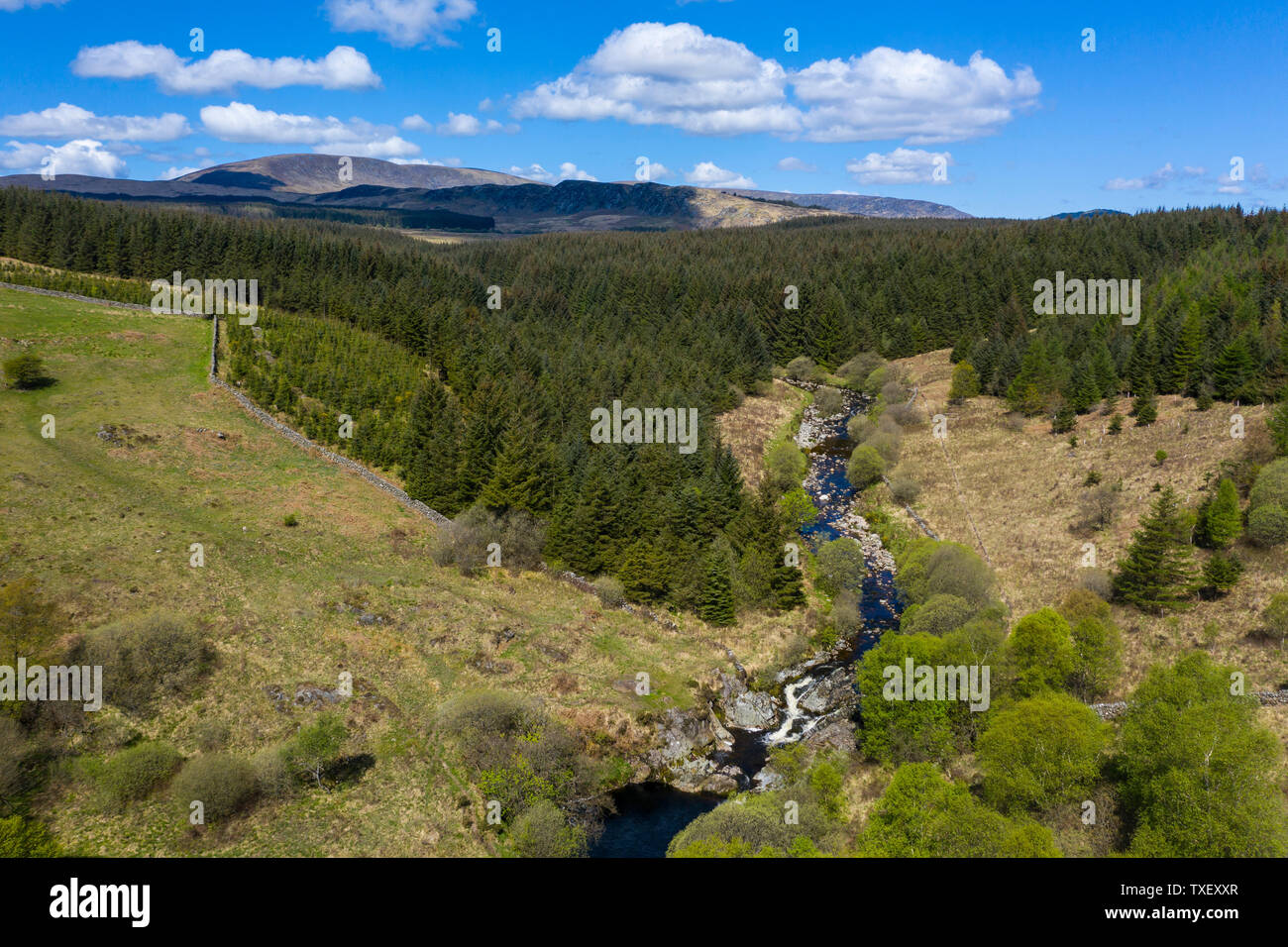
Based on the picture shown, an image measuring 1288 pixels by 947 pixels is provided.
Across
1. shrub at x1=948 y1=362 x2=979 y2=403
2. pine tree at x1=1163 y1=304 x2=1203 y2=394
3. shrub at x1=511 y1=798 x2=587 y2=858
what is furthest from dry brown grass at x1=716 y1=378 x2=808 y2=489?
shrub at x1=511 y1=798 x2=587 y2=858

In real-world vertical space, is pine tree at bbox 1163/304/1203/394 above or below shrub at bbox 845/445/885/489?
above

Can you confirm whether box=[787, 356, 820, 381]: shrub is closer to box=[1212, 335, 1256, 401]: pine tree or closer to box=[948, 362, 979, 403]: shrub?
box=[948, 362, 979, 403]: shrub

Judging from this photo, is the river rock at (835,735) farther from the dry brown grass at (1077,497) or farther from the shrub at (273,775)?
the shrub at (273,775)

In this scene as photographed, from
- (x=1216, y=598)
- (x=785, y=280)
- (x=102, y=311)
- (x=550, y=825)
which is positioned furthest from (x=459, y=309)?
(x=1216, y=598)

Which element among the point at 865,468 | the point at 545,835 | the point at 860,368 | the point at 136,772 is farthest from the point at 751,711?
the point at 860,368
